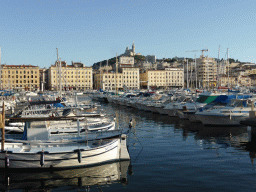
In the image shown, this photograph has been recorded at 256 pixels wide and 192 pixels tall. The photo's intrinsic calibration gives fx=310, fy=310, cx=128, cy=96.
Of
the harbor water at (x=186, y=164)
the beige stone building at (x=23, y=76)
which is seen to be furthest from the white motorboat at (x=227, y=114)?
the beige stone building at (x=23, y=76)

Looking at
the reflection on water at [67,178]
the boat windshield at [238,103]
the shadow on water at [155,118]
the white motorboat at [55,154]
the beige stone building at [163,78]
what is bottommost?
the shadow on water at [155,118]

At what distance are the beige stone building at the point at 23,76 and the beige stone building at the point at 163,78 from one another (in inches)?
1930

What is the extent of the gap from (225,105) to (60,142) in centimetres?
1776

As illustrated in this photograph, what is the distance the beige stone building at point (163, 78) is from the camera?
14675 cm

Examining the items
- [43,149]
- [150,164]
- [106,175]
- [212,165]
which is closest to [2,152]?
[43,149]

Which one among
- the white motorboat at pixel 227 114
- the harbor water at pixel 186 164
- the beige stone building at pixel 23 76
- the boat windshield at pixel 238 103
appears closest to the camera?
the harbor water at pixel 186 164

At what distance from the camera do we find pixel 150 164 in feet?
50.0

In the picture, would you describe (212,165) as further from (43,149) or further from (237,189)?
(43,149)

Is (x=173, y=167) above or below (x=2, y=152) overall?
below

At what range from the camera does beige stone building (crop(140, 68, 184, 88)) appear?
481 feet

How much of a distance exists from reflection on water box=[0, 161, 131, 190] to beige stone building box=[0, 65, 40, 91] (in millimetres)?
116704

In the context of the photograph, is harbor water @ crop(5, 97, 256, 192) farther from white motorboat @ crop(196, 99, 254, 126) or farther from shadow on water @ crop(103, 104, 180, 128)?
shadow on water @ crop(103, 104, 180, 128)

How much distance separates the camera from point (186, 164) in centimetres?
1517

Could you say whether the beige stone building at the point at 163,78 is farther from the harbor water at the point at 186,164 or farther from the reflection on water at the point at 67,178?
the reflection on water at the point at 67,178
